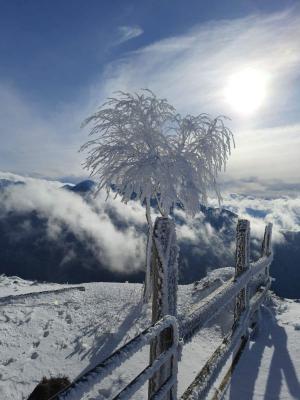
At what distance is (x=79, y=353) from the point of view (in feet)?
31.9

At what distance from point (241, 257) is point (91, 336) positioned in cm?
559

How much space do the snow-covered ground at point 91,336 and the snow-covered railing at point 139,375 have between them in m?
0.56

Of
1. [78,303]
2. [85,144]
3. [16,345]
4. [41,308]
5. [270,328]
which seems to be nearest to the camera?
[270,328]

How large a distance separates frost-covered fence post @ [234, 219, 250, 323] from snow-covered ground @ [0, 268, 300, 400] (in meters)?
0.94

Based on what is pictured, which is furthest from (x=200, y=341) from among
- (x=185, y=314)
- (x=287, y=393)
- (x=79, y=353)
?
(x=185, y=314)

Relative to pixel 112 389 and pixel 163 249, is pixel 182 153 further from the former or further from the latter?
pixel 163 249

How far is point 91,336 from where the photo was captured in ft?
35.3

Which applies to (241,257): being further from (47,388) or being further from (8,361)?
(8,361)

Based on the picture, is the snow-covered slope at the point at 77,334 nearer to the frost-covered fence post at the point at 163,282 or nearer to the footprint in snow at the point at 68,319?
the footprint in snow at the point at 68,319

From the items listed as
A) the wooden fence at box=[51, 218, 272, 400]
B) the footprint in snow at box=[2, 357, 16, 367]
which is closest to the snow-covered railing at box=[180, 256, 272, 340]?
the wooden fence at box=[51, 218, 272, 400]

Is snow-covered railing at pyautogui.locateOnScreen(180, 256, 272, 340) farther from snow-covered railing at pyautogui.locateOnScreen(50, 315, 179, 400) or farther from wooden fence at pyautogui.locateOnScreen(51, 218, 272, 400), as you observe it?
snow-covered railing at pyautogui.locateOnScreen(50, 315, 179, 400)

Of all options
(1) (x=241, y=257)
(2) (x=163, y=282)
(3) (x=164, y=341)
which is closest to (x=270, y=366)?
(1) (x=241, y=257)

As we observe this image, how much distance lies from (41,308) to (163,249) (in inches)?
427

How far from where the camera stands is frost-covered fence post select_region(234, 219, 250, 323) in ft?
23.8
